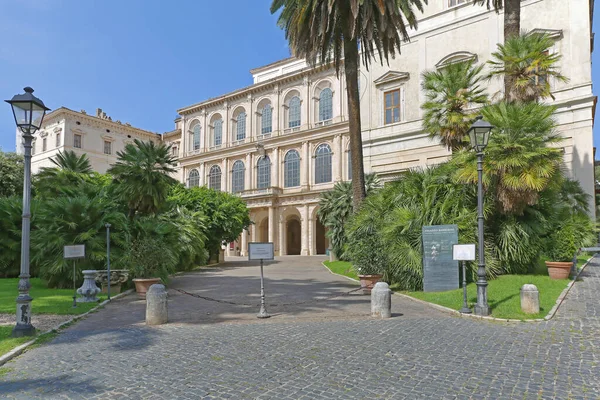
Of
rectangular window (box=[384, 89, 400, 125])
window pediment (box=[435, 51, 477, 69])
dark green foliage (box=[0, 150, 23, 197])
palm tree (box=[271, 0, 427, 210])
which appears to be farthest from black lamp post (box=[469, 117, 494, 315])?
dark green foliage (box=[0, 150, 23, 197])

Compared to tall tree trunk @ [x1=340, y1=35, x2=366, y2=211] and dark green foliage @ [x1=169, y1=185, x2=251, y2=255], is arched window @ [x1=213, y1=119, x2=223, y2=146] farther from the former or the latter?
tall tree trunk @ [x1=340, y1=35, x2=366, y2=211]

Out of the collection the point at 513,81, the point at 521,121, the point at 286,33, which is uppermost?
the point at 286,33

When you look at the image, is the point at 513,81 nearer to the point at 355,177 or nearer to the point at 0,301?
the point at 355,177

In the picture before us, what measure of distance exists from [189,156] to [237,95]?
10.1m

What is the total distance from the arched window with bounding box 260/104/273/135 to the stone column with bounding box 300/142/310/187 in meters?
5.84

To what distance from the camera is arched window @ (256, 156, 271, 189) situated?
47.5 m

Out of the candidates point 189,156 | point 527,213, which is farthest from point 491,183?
point 189,156

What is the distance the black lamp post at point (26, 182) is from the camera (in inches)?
305

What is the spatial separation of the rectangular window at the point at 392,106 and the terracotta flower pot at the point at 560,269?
1579cm

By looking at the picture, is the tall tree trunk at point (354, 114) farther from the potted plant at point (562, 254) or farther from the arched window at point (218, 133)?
the arched window at point (218, 133)

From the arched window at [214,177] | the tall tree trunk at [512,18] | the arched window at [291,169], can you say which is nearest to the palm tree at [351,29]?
the tall tree trunk at [512,18]

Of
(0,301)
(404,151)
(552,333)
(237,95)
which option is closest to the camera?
(552,333)

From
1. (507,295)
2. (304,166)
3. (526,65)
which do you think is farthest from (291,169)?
(507,295)

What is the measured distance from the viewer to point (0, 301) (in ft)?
40.7
